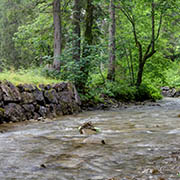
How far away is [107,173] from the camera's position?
272cm

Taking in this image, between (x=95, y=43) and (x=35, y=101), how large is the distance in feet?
24.1

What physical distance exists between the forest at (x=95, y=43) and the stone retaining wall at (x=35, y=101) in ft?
1.69

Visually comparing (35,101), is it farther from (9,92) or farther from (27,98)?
(9,92)

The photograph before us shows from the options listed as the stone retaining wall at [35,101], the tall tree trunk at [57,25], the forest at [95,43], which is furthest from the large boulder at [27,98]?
the tall tree trunk at [57,25]

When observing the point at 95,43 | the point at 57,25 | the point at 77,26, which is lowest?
the point at 95,43

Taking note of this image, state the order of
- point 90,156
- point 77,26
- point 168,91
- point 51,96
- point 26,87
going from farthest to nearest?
point 168,91, point 77,26, point 51,96, point 26,87, point 90,156

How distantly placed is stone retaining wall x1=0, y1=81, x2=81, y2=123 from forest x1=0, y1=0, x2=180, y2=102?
0.51 metres

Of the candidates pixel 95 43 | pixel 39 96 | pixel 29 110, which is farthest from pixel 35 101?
pixel 95 43

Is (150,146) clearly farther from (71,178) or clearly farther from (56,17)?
(56,17)

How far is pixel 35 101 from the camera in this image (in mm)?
7680

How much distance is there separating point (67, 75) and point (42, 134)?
5.97 meters

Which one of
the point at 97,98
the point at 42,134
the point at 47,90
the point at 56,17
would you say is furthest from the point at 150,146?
the point at 56,17

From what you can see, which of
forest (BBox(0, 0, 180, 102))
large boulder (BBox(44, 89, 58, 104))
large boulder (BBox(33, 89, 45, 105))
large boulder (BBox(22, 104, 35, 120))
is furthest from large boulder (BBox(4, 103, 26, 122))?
large boulder (BBox(44, 89, 58, 104))

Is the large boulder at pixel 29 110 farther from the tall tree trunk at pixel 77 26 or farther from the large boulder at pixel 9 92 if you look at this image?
the tall tree trunk at pixel 77 26
